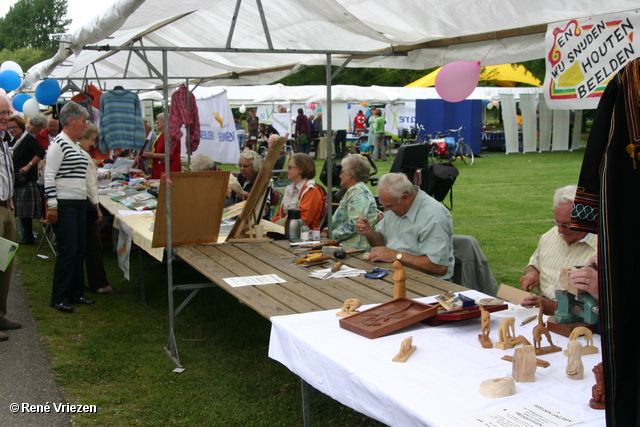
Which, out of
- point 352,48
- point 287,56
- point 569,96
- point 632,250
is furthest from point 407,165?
point 632,250

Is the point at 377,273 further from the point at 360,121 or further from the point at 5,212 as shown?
the point at 360,121

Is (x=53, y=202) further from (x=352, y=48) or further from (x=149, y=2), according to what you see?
(x=352, y=48)

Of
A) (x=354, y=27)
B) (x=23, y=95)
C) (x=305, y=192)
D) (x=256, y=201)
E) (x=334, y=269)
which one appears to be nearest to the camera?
(x=334, y=269)

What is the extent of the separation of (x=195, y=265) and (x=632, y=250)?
9.48ft

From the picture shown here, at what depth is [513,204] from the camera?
34.8 feet

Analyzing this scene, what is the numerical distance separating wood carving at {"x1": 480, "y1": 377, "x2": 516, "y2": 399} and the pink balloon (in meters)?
3.51

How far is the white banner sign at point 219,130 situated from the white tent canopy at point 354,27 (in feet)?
29.0

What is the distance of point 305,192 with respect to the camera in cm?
540

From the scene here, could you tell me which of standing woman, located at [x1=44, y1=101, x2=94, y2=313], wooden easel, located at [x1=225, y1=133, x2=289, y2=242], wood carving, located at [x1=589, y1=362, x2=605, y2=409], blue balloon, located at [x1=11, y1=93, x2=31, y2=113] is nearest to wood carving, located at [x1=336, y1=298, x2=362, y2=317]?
wood carving, located at [x1=589, y1=362, x2=605, y2=409]

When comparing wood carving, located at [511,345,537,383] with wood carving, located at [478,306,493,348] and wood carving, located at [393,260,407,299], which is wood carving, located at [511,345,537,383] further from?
wood carving, located at [393,260,407,299]

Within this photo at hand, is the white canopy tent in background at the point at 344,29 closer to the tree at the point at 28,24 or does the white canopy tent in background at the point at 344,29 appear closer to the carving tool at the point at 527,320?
the carving tool at the point at 527,320

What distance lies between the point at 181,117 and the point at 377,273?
17.5 ft

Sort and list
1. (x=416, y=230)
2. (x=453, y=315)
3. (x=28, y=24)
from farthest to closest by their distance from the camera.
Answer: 1. (x=28, y=24)
2. (x=416, y=230)
3. (x=453, y=315)

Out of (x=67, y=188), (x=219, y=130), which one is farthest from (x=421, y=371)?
(x=219, y=130)
